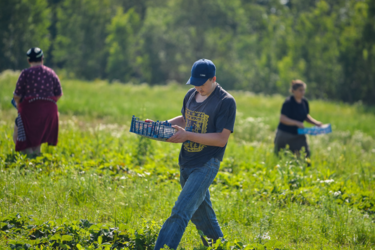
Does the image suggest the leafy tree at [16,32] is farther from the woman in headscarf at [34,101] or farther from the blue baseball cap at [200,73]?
the blue baseball cap at [200,73]

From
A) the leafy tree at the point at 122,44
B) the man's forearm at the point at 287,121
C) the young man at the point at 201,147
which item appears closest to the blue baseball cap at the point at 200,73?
the young man at the point at 201,147

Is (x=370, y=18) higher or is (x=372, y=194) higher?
(x=370, y=18)

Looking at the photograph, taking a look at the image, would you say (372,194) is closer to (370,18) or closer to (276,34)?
(370,18)

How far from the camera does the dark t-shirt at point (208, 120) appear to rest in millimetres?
3275

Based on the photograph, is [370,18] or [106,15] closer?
[370,18]

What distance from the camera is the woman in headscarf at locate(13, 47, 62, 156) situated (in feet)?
18.8

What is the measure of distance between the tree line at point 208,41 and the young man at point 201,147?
730 inches

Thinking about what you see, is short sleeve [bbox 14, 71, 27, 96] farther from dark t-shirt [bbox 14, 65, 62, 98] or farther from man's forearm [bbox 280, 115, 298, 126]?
man's forearm [bbox 280, 115, 298, 126]

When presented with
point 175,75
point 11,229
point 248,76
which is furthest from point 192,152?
point 175,75

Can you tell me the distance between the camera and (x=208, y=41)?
4194 centimetres

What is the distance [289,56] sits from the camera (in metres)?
32.5

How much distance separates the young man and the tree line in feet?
60.8

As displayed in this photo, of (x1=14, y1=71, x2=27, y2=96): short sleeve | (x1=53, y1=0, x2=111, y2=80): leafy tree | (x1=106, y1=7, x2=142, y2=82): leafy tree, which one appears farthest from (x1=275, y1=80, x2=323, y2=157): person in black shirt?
(x1=106, y1=7, x2=142, y2=82): leafy tree

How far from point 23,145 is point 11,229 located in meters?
2.46
